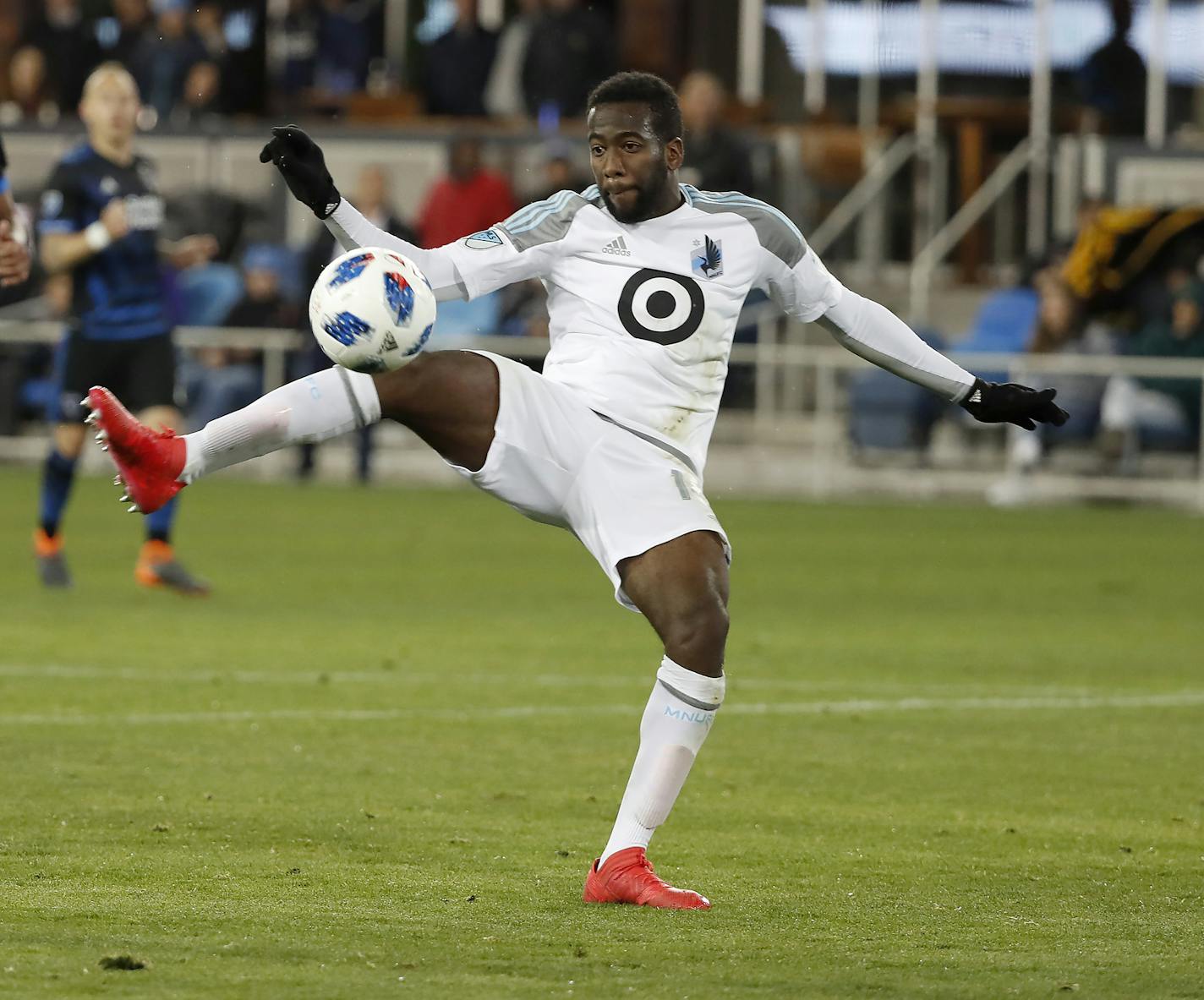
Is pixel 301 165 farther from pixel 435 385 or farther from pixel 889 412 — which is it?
pixel 889 412

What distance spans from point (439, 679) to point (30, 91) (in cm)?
1765

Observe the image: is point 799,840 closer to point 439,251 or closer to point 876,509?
point 439,251

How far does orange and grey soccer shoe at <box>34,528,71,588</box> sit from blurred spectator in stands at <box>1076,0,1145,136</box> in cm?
1380

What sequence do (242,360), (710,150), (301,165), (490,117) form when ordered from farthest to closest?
1. (490,117)
2. (242,360)
3. (710,150)
4. (301,165)

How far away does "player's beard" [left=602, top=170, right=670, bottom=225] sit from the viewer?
6.18 meters

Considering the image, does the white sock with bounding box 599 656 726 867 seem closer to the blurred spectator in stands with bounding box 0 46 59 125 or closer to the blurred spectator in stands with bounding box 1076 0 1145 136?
the blurred spectator in stands with bounding box 1076 0 1145 136

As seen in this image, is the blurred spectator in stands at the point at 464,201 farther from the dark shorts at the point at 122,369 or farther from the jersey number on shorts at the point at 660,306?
the jersey number on shorts at the point at 660,306

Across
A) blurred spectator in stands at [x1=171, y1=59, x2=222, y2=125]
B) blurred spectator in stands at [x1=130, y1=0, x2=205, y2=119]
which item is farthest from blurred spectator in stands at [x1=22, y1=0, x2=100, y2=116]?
blurred spectator in stands at [x1=171, y1=59, x2=222, y2=125]

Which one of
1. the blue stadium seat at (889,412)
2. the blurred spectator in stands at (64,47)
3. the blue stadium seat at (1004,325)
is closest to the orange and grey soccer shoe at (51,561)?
the blue stadium seat at (889,412)

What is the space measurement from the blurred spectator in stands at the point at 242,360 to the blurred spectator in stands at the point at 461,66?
3.39 metres

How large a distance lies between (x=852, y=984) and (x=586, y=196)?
241cm

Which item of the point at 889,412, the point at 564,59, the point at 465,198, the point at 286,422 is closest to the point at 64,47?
the point at 564,59

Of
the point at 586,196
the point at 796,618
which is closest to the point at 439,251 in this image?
the point at 586,196

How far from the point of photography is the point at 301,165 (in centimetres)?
594
